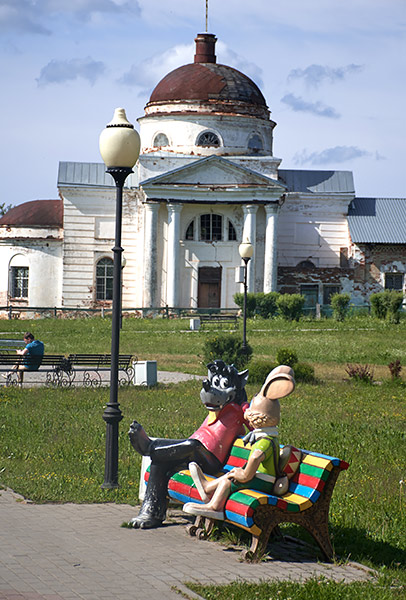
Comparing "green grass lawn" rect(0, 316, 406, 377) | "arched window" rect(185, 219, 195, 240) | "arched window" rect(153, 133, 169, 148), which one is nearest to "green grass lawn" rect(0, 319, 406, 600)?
"green grass lawn" rect(0, 316, 406, 377)

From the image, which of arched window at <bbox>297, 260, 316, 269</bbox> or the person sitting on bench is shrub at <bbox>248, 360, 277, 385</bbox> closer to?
the person sitting on bench

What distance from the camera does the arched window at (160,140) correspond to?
48.6 metres

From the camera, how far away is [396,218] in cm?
5059

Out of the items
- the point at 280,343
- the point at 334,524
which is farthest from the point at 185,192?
the point at 334,524

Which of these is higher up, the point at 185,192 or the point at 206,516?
the point at 185,192

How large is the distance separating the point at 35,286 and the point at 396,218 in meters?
19.6

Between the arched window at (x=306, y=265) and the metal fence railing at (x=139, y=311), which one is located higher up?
the arched window at (x=306, y=265)

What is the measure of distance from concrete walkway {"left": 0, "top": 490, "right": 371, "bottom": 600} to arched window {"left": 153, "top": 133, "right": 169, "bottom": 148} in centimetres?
4119

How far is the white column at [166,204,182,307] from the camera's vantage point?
1836 inches

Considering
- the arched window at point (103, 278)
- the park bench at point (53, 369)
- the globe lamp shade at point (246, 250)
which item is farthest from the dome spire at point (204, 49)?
the park bench at point (53, 369)

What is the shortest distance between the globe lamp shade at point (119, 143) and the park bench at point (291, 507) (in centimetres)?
385

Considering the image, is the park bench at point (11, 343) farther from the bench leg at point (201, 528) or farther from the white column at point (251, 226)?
the white column at point (251, 226)

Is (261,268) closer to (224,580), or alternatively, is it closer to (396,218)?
(396,218)

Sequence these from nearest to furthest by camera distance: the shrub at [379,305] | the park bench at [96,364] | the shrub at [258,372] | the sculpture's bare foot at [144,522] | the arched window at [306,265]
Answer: the sculpture's bare foot at [144,522] < the park bench at [96,364] < the shrub at [258,372] < the shrub at [379,305] < the arched window at [306,265]
